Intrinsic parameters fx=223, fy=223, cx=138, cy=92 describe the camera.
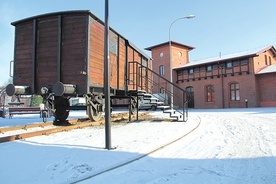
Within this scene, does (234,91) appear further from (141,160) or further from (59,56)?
(141,160)

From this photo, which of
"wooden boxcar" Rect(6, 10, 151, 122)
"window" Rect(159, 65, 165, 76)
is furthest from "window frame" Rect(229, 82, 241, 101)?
"wooden boxcar" Rect(6, 10, 151, 122)

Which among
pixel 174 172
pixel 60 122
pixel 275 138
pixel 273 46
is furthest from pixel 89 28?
pixel 273 46

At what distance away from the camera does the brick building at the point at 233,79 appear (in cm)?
2434

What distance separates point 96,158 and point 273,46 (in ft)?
102

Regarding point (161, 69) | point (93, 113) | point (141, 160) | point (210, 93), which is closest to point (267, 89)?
point (210, 93)

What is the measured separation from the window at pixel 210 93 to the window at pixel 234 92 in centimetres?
228

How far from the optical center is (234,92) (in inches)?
1037

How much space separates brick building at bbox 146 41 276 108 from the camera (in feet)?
79.9

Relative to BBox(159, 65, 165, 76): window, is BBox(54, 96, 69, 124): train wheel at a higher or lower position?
lower

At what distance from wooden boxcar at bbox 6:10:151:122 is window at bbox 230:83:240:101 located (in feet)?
70.7

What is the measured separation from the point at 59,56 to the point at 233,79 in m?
23.2

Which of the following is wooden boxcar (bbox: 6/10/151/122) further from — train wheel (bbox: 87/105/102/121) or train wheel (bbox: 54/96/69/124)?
train wheel (bbox: 54/96/69/124)

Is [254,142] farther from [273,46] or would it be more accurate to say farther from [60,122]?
[273,46]

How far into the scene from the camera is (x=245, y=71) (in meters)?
25.1
